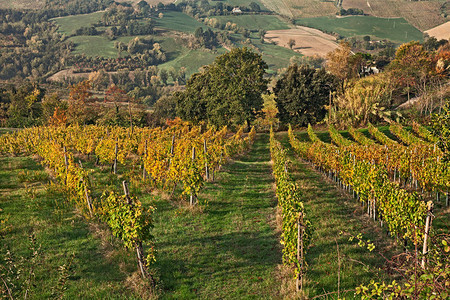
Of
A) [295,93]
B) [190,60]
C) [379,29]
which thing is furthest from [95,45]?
[379,29]

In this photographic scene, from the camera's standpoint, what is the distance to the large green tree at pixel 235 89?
39572mm

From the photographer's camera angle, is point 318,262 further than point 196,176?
No

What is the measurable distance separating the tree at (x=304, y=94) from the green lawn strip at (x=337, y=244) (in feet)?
95.5

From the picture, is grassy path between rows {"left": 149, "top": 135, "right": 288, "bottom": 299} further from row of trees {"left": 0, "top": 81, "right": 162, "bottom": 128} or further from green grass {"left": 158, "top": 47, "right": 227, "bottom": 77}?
green grass {"left": 158, "top": 47, "right": 227, "bottom": 77}

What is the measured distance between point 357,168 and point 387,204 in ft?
9.02

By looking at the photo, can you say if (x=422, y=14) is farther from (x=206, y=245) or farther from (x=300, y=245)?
(x=300, y=245)

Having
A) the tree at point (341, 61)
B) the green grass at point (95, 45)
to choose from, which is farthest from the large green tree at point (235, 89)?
the green grass at point (95, 45)

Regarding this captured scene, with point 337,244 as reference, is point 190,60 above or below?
above

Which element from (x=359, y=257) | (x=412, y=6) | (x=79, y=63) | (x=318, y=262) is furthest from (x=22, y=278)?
(x=412, y=6)

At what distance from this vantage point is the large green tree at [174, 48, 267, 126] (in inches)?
1558

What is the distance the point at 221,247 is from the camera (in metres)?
8.16

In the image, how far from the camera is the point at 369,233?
8906mm

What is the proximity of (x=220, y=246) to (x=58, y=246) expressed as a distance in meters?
4.30

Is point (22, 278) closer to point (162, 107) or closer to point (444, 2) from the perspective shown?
point (162, 107)
